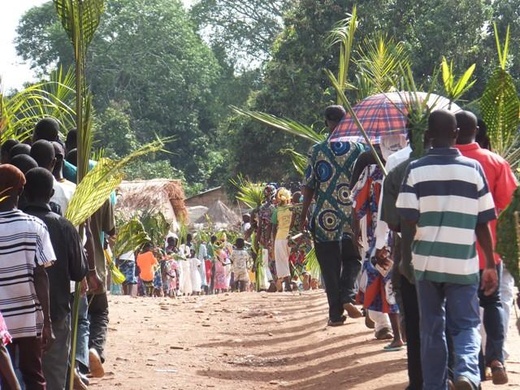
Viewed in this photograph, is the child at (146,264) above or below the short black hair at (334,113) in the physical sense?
below

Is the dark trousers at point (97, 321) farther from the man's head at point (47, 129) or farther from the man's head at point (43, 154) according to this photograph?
the man's head at point (43, 154)

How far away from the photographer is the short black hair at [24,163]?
309 inches

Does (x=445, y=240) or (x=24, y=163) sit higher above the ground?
(x=24, y=163)

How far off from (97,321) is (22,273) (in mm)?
2839

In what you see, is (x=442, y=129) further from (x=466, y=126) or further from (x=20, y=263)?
(x=20, y=263)

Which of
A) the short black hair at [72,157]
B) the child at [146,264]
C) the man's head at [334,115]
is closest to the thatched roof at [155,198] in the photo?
the child at [146,264]

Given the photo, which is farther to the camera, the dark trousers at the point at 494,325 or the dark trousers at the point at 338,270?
the dark trousers at the point at 338,270

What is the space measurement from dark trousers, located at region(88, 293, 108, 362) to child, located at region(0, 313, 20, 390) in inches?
A: 120

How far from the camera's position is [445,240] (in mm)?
7254

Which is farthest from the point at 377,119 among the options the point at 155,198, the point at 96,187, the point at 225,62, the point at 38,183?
the point at 225,62

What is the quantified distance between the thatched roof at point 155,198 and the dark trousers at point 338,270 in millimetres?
25462

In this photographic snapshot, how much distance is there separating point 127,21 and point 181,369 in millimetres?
59208

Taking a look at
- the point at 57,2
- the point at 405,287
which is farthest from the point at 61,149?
the point at 405,287

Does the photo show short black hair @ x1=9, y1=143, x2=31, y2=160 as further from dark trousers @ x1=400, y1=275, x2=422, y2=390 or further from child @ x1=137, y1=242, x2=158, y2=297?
child @ x1=137, y1=242, x2=158, y2=297
